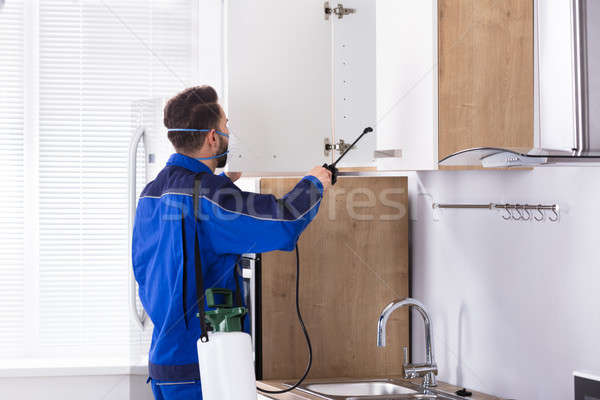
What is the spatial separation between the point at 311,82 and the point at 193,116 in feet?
1.13

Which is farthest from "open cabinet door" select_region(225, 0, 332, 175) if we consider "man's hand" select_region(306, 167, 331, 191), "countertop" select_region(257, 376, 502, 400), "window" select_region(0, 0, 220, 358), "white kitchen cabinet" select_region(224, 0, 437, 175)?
"window" select_region(0, 0, 220, 358)

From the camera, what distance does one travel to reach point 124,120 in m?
2.56

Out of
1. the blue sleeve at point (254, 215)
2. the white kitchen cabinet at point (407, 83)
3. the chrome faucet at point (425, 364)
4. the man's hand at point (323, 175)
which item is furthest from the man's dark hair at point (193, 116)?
the chrome faucet at point (425, 364)

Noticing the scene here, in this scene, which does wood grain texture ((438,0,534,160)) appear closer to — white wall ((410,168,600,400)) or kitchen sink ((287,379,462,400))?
white wall ((410,168,600,400))

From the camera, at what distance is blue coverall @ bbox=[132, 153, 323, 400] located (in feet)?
4.71

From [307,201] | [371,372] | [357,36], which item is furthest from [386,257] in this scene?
[357,36]

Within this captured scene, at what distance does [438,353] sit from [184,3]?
5.85 ft

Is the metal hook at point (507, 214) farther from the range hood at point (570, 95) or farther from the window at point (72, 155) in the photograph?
the window at point (72, 155)

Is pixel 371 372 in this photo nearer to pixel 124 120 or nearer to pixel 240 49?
pixel 240 49

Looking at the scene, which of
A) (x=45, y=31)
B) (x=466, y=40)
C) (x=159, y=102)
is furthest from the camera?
(x=45, y=31)

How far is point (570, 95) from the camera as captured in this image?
3.24ft

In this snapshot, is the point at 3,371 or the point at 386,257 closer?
the point at 386,257

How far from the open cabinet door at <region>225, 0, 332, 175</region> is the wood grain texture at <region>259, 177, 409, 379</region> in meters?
0.22

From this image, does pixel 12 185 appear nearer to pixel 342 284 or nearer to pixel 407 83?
pixel 342 284
